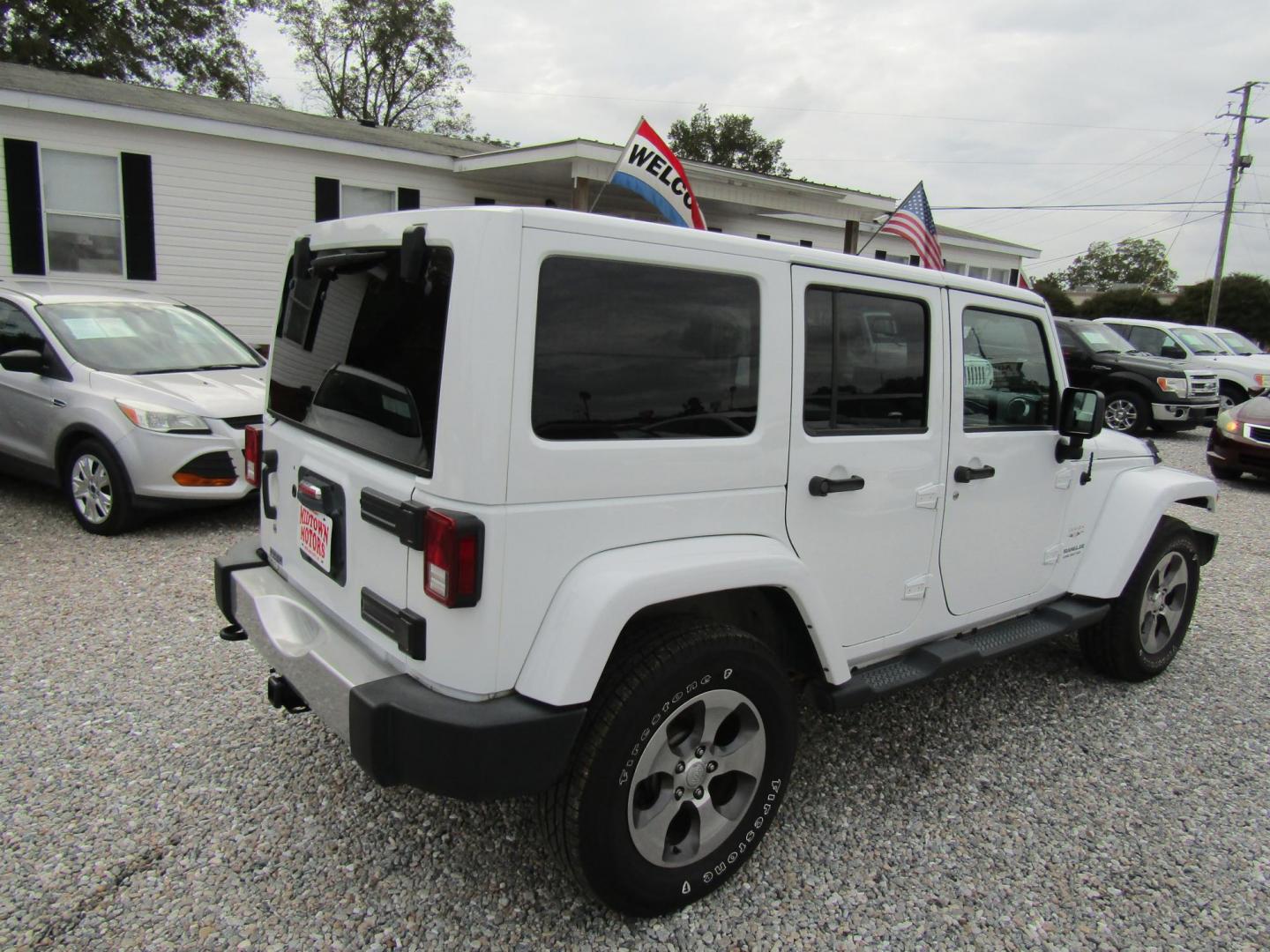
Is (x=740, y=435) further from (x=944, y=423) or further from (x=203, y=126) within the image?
(x=203, y=126)

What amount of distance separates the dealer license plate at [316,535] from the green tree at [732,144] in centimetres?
4648

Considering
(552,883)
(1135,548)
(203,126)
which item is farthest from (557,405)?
(203,126)

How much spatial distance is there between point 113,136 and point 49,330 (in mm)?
6511

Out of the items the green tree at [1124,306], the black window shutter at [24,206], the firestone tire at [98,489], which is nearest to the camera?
the firestone tire at [98,489]

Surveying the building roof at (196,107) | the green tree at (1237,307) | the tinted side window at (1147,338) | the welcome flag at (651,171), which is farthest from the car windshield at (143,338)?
the green tree at (1237,307)

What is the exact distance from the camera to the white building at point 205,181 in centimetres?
1051

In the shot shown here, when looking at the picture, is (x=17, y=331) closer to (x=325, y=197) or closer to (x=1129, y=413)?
(x=325, y=197)

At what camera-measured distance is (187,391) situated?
5816mm

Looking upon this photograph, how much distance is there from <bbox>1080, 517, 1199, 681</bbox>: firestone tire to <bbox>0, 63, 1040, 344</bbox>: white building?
7.27 m

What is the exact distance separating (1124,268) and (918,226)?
8678 centimetres

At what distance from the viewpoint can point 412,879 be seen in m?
2.46

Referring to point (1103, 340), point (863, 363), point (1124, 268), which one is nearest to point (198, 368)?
point (863, 363)

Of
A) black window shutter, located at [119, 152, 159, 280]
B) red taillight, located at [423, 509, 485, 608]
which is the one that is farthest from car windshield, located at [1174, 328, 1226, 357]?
black window shutter, located at [119, 152, 159, 280]

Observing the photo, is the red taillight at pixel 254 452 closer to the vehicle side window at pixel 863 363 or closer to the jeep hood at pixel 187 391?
the vehicle side window at pixel 863 363
